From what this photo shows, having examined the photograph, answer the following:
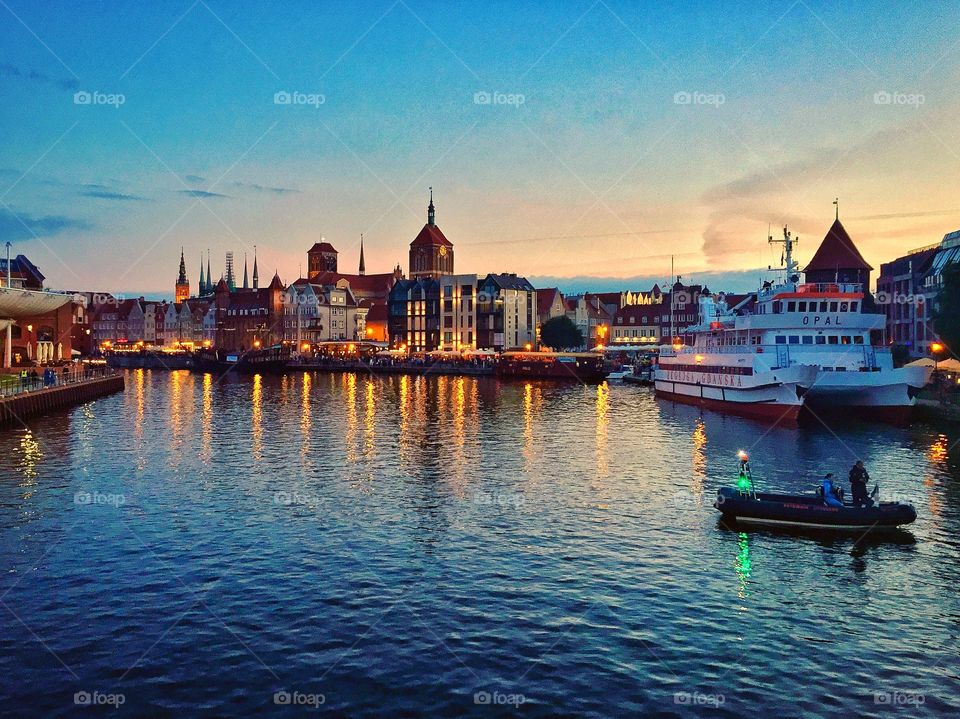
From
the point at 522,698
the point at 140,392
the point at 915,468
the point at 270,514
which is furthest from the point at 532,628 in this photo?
the point at 140,392

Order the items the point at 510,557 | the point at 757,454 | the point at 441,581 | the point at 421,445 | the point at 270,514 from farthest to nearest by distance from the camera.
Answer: the point at 421,445 → the point at 757,454 → the point at 270,514 → the point at 510,557 → the point at 441,581

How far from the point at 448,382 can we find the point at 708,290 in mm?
91972

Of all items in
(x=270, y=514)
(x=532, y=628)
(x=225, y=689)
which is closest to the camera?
(x=225, y=689)

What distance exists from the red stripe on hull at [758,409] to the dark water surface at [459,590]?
660 inches

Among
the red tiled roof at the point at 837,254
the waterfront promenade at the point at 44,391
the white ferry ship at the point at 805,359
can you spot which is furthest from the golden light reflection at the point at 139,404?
the red tiled roof at the point at 837,254

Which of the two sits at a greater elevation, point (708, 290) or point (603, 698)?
point (708, 290)

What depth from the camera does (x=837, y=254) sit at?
417 ft

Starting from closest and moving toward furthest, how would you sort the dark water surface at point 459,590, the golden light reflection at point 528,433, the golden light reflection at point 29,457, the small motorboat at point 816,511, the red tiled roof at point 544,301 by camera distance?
the dark water surface at point 459,590
the small motorboat at point 816,511
the golden light reflection at point 29,457
the golden light reflection at point 528,433
the red tiled roof at point 544,301

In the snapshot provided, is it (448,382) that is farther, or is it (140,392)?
(448,382)

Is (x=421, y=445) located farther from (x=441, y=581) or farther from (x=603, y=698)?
(x=603, y=698)

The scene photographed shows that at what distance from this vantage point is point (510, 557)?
25953 mm

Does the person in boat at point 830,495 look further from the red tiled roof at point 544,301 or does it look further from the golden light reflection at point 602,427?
the red tiled roof at point 544,301

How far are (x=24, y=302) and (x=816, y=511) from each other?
8465 cm

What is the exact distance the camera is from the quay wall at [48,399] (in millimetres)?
61250
